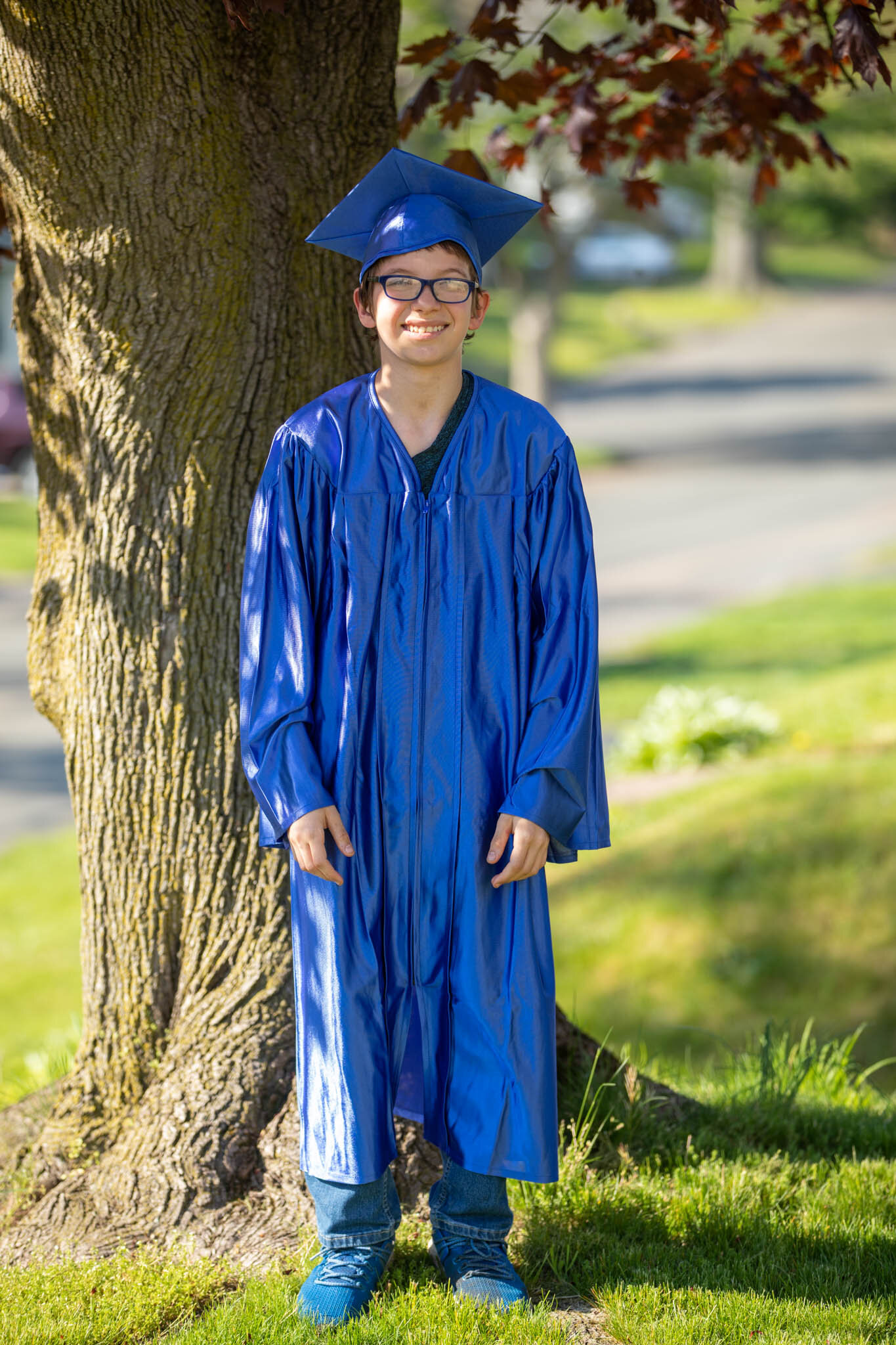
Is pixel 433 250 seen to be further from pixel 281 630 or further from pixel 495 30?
pixel 495 30

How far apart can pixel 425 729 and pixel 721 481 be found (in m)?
18.2

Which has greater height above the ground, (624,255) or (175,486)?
(624,255)

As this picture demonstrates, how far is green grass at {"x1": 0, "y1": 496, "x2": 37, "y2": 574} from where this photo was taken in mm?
15195

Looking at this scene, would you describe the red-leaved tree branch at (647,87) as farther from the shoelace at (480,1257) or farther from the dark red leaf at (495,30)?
the shoelace at (480,1257)

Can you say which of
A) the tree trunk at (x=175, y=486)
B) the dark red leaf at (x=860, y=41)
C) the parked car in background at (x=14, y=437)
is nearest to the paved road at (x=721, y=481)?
the parked car in background at (x=14, y=437)

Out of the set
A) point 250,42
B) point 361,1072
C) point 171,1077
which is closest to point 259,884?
point 171,1077

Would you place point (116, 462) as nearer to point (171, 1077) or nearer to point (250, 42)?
point (250, 42)

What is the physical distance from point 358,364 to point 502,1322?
2.06m

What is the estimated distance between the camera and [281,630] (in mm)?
2584

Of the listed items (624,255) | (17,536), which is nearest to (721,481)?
(17,536)

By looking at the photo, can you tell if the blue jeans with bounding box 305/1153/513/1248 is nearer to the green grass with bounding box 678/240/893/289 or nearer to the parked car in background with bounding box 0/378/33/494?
the parked car in background with bounding box 0/378/33/494

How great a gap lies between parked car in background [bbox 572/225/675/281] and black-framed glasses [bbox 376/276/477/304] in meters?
36.8

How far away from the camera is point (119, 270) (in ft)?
9.82

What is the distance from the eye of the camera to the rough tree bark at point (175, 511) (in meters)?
2.94
